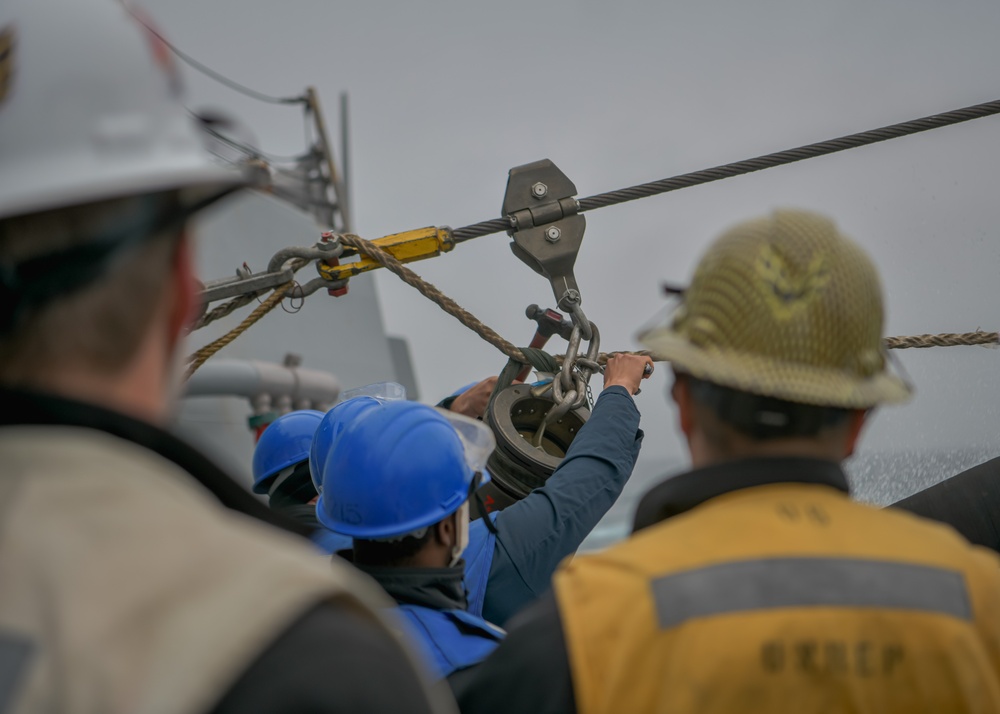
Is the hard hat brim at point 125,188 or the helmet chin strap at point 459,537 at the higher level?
the hard hat brim at point 125,188

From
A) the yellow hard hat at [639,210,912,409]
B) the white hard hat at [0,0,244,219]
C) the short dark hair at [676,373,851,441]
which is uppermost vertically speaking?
the white hard hat at [0,0,244,219]

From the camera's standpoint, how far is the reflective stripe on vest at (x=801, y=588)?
1.10 meters

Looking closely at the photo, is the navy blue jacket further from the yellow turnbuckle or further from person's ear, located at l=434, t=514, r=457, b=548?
the yellow turnbuckle

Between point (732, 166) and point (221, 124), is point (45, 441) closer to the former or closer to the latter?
point (221, 124)

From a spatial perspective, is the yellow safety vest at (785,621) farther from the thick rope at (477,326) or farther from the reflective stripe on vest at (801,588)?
the thick rope at (477,326)

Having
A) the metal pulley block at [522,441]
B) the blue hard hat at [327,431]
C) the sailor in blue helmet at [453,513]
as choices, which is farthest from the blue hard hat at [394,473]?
the metal pulley block at [522,441]

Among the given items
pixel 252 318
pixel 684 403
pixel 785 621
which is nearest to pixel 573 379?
pixel 252 318

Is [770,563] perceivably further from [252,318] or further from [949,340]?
[252,318]

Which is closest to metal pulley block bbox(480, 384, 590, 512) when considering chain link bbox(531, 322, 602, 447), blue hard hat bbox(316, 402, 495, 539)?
chain link bbox(531, 322, 602, 447)

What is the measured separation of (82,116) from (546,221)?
2284mm

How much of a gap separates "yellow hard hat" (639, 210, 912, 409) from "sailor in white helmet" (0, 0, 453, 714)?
572mm

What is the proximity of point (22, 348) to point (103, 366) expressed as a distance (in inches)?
2.4

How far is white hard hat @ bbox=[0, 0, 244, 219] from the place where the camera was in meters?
0.85

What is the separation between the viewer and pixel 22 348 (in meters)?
0.80
